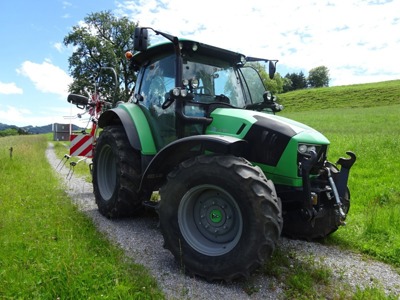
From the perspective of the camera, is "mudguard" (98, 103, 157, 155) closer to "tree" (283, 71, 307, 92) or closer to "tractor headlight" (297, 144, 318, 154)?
"tractor headlight" (297, 144, 318, 154)

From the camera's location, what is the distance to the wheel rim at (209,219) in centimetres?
319

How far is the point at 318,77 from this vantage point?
9706cm

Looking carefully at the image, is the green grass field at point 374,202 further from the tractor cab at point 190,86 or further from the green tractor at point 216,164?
the tractor cab at point 190,86

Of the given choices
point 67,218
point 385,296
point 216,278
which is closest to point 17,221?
point 67,218

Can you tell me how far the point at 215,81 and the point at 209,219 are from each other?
1909 millimetres

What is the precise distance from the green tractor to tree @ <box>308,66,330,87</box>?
99.6m

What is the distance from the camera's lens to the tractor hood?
3.47 m

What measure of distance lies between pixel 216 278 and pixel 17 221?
2821 millimetres

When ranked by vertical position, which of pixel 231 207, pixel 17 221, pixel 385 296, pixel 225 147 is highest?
pixel 225 147

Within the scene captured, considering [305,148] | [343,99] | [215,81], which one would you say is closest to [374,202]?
[305,148]

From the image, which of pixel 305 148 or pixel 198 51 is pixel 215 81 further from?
pixel 305 148

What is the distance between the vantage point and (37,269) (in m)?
3.01

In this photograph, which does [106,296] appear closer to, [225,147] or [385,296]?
[225,147]

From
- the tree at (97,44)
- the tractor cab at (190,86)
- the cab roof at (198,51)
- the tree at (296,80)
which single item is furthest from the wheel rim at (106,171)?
the tree at (296,80)
